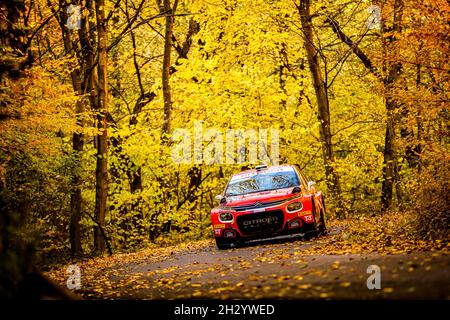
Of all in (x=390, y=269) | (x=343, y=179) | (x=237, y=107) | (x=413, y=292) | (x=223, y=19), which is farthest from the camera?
(x=343, y=179)

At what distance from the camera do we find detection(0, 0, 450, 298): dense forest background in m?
17.2

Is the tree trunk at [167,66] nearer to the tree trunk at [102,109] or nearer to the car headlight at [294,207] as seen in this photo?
the tree trunk at [102,109]

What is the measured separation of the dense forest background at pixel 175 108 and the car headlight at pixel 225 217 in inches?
180

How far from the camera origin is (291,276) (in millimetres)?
9062

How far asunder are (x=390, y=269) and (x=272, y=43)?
65.9 feet

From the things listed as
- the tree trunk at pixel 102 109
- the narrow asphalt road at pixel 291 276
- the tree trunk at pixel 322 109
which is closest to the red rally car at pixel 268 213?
the narrow asphalt road at pixel 291 276

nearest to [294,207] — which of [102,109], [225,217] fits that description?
[225,217]

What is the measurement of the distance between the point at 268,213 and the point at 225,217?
1065mm

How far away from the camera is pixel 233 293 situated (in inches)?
327

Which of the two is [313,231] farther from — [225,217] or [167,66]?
[167,66]

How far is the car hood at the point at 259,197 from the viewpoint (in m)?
14.5
